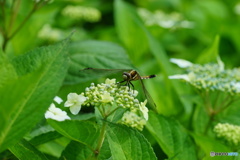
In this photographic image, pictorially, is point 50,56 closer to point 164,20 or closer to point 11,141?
point 11,141

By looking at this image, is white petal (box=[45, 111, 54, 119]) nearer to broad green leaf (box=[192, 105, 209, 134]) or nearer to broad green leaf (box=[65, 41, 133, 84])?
broad green leaf (box=[65, 41, 133, 84])

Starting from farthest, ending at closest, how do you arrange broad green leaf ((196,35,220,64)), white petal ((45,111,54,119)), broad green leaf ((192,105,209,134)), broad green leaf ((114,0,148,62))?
broad green leaf ((114,0,148,62))
broad green leaf ((196,35,220,64))
broad green leaf ((192,105,209,134))
white petal ((45,111,54,119))

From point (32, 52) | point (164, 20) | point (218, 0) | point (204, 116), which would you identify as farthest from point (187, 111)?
point (218, 0)

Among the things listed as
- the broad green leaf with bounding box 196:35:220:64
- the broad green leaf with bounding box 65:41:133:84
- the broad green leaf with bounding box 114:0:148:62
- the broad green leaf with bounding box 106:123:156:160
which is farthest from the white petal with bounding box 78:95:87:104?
the broad green leaf with bounding box 114:0:148:62

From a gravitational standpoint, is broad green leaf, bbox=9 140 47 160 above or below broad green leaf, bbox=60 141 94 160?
above

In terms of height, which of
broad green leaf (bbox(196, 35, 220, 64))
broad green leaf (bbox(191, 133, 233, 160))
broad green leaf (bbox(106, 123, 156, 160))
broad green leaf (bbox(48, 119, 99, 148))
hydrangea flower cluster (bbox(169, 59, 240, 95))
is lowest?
broad green leaf (bbox(196, 35, 220, 64))
